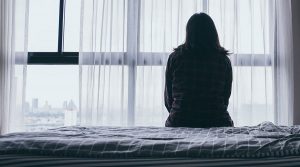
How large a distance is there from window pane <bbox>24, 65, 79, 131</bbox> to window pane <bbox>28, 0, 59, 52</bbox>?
0.78 ft

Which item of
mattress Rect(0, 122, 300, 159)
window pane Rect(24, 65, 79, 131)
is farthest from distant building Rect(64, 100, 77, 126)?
mattress Rect(0, 122, 300, 159)

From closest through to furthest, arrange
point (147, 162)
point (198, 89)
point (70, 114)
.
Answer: point (147, 162) → point (198, 89) → point (70, 114)

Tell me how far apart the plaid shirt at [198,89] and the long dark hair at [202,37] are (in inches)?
1.2

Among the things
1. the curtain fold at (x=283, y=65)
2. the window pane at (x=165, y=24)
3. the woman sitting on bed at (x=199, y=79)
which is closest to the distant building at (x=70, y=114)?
the window pane at (x=165, y=24)

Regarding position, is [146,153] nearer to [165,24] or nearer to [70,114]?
[165,24]

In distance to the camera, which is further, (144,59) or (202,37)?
(144,59)

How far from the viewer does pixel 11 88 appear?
116 inches

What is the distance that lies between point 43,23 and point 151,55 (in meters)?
1.12

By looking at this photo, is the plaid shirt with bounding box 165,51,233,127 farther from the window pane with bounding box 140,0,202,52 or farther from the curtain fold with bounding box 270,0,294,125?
the curtain fold with bounding box 270,0,294,125

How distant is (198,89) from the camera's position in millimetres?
1496

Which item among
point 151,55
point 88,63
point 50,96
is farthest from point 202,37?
point 50,96

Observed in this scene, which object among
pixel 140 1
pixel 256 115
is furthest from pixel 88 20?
pixel 256 115

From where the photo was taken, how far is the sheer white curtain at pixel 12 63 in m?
2.93

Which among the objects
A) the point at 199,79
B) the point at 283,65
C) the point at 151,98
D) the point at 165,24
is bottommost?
the point at 151,98
